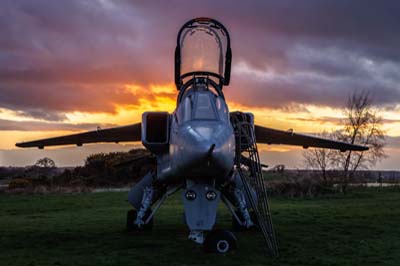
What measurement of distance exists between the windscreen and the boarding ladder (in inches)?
61.7

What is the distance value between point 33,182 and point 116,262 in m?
41.4

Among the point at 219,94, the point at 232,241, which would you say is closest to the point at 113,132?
the point at 219,94

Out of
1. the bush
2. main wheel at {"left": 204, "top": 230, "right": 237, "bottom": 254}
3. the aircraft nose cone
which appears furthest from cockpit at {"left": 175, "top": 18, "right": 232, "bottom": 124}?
the bush

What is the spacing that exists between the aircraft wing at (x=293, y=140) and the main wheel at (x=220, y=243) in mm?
5897

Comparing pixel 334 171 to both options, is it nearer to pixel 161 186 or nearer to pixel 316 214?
pixel 316 214

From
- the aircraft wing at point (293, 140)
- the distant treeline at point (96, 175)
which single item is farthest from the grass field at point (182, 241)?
the distant treeline at point (96, 175)

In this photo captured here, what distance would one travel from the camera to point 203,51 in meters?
12.6

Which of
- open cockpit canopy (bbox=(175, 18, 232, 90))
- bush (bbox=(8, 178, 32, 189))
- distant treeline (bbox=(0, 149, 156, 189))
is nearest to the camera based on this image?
open cockpit canopy (bbox=(175, 18, 232, 90))

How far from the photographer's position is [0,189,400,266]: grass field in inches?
372

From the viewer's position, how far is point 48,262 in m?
9.38

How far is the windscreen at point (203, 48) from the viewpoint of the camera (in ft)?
40.8

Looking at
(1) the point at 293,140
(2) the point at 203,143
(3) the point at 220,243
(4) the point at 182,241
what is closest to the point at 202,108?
(2) the point at 203,143

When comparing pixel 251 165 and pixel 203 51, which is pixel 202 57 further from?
pixel 251 165

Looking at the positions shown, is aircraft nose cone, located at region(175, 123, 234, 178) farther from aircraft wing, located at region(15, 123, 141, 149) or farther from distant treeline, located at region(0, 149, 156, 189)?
distant treeline, located at region(0, 149, 156, 189)
